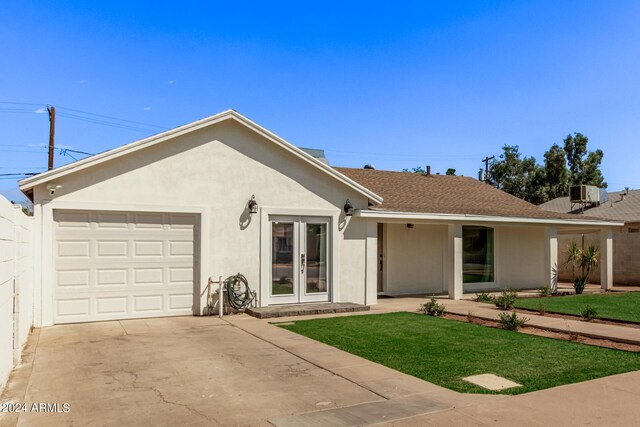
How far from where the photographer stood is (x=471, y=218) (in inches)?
578

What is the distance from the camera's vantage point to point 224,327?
9633mm

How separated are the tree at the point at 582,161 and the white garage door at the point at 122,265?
122ft

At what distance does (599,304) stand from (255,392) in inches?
456

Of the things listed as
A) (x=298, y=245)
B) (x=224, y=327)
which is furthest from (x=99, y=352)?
(x=298, y=245)

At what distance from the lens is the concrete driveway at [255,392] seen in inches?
181

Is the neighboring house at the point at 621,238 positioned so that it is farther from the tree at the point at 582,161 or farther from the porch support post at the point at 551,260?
the tree at the point at 582,161

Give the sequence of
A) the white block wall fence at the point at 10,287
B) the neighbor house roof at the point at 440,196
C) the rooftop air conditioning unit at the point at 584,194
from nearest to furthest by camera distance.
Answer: the white block wall fence at the point at 10,287, the neighbor house roof at the point at 440,196, the rooftop air conditioning unit at the point at 584,194

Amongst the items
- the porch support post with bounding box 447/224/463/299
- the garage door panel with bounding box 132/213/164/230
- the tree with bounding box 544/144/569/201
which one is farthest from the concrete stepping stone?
the tree with bounding box 544/144/569/201

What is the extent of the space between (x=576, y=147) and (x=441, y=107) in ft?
81.7

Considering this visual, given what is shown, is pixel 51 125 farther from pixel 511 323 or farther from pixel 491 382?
pixel 491 382

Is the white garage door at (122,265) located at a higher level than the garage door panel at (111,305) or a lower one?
higher

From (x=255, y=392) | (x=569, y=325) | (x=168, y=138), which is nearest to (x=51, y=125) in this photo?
(x=168, y=138)

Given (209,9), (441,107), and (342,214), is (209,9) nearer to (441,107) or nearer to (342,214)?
(342,214)

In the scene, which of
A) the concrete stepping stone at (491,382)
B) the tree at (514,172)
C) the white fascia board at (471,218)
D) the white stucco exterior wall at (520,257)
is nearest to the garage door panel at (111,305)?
the white fascia board at (471,218)
